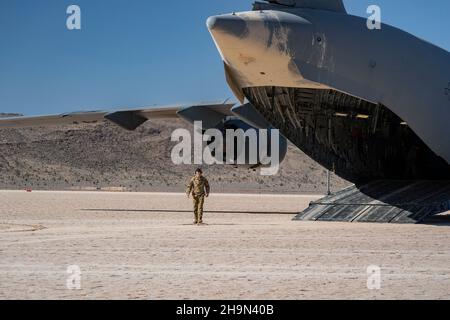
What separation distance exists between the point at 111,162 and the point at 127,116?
2828 inches

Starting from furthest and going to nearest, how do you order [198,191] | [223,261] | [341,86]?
[198,191], [341,86], [223,261]

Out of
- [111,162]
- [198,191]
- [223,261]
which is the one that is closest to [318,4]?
[198,191]

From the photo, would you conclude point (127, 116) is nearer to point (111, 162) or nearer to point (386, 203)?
point (386, 203)

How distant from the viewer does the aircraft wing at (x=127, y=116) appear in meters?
25.0

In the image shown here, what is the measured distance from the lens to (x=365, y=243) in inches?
542

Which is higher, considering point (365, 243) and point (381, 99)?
point (381, 99)

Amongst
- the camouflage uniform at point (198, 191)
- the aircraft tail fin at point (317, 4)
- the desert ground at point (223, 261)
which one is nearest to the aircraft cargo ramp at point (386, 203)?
the desert ground at point (223, 261)

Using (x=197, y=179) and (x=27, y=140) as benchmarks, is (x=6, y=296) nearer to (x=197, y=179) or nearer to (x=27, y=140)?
(x=197, y=179)

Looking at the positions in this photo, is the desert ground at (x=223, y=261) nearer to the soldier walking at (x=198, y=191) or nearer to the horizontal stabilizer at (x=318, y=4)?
the soldier walking at (x=198, y=191)

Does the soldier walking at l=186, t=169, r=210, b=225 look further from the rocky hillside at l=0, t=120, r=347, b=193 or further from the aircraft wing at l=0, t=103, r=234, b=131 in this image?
the rocky hillside at l=0, t=120, r=347, b=193

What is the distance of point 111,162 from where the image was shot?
98375 mm

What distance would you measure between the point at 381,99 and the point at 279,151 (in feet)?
22.4
